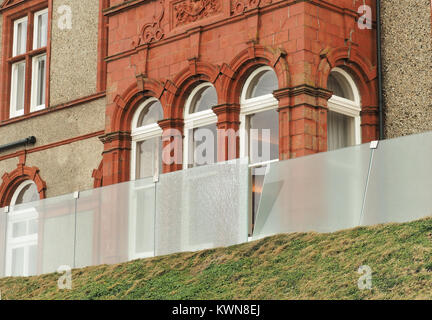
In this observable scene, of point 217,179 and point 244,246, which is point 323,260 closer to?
point 244,246

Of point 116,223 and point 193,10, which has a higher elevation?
point 193,10

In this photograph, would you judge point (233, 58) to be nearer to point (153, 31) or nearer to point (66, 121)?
point (153, 31)

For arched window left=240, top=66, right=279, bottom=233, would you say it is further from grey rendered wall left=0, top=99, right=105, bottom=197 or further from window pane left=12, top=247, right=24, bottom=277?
grey rendered wall left=0, top=99, right=105, bottom=197

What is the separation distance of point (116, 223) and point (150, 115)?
341 centimetres

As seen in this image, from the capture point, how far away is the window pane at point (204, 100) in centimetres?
1980

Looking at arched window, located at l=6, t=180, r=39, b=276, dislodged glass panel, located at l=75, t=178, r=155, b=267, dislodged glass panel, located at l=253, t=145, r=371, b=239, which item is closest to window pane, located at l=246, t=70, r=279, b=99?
dislodged glass panel, located at l=75, t=178, r=155, b=267

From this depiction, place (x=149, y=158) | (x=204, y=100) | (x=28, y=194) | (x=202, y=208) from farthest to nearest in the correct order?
(x=28, y=194)
(x=149, y=158)
(x=204, y=100)
(x=202, y=208)

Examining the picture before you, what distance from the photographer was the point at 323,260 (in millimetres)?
14391

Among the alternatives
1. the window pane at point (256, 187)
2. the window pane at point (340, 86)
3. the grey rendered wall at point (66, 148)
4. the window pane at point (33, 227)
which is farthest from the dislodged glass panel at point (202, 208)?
the grey rendered wall at point (66, 148)

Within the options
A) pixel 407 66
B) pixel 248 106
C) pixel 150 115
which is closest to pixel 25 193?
pixel 150 115

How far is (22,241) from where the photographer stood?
2000 cm

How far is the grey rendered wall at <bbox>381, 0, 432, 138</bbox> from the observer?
19.1 meters

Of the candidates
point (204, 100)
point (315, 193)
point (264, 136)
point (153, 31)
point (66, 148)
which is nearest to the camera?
point (315, 193)

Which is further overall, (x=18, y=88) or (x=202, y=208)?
(x=18, y=88)
